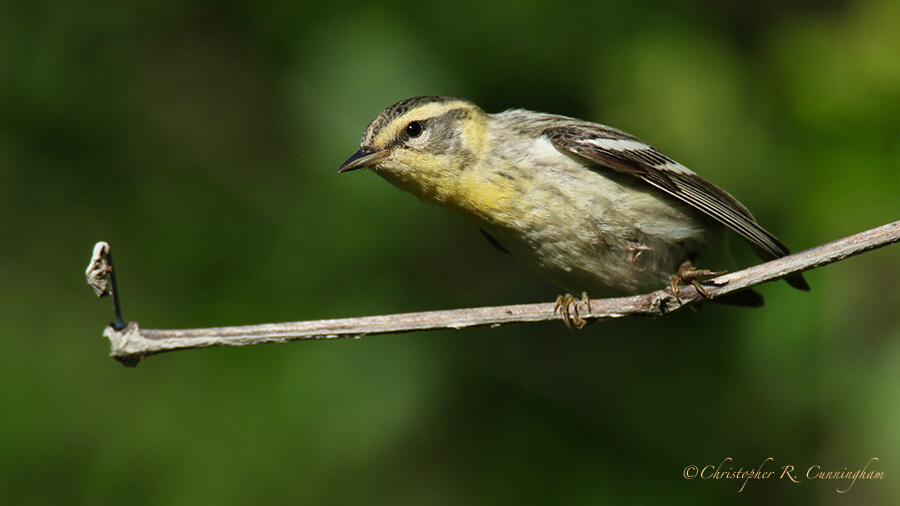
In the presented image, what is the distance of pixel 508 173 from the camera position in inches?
137

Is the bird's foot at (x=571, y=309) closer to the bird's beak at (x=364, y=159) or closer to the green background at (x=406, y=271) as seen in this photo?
the green background at (x=406, y=271)

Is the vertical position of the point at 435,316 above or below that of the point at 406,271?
below

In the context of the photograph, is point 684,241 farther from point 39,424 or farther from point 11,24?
point 11,24

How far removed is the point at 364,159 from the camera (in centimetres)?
349

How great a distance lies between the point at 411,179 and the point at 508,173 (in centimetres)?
45

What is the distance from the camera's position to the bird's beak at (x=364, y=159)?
3.48m

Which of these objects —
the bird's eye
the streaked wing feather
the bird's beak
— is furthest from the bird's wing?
the bird's beak

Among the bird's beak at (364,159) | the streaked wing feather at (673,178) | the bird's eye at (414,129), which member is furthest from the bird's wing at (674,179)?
the bird's beak at (364,159)

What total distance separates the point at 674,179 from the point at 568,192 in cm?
51

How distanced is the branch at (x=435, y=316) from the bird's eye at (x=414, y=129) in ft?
3.67

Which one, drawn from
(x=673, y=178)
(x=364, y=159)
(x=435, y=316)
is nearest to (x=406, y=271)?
(x=364, y=159)

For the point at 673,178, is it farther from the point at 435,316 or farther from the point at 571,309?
the point at 435,316

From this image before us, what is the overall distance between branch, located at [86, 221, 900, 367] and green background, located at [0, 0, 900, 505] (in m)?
0.71

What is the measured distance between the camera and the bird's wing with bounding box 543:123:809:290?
3443mm
